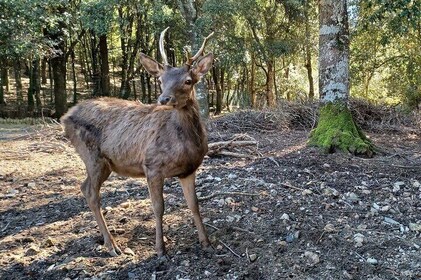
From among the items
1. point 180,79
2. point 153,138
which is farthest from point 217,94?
point 180,79

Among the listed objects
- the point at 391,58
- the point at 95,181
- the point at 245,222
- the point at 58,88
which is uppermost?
the point at 391,58

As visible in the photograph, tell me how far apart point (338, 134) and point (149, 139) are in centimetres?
328

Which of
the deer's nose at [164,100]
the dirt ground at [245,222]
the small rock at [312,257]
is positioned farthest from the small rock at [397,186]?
the deer's nose at [164,100]

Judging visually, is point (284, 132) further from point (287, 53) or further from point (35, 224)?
point (287, 53)

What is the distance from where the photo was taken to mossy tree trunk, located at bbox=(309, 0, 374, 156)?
6.42 meters

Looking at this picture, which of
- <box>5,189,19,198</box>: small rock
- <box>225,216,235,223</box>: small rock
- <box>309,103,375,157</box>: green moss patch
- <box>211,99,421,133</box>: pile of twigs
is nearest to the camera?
<box>225,216,235,223</box>: small rock

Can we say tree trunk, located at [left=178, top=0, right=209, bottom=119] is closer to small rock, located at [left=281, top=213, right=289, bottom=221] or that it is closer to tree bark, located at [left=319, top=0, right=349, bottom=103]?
tree bark, located at [left=319, top=0, right=349, bottom=103]

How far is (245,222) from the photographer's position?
171 inches

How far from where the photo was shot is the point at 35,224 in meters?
4.68

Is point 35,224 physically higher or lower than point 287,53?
lower

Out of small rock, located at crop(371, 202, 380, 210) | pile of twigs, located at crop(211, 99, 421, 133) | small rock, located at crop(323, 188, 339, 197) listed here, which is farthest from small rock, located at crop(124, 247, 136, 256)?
pile of twigs, located at crop(211, 99, 421, 133)

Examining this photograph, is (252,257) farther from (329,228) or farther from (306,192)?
(306,192)

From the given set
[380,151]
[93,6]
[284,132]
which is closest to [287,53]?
[93,6]

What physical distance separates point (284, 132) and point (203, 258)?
556cm
